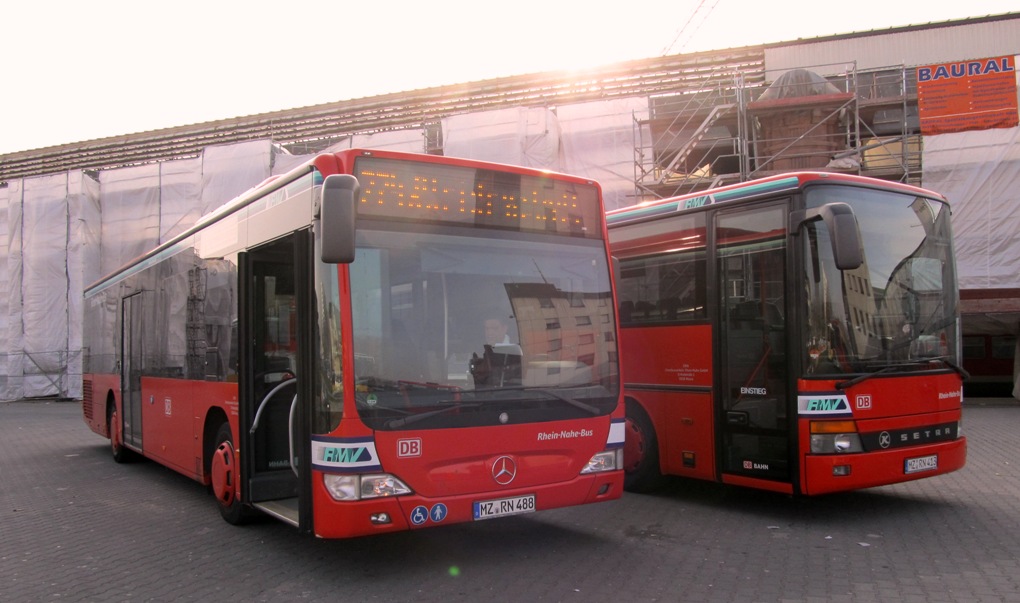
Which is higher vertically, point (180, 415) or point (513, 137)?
point (513, 137)

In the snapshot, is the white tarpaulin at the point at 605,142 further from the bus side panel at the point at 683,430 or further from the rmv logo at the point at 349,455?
the rmv logo at the point at 349,455

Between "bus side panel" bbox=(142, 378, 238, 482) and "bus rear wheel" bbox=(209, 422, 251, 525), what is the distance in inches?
9.3

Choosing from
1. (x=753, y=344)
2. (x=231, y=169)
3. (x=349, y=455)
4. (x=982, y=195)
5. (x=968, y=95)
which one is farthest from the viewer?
(x=231, y=169)

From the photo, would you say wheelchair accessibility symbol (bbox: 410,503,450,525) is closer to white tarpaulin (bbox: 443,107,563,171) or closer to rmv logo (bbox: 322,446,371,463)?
rmv logo (bbox: 322,446,371,463)

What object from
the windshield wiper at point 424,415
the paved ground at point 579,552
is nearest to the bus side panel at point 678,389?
the paved ground at point 579,552

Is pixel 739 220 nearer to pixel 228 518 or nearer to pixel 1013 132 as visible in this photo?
pixel 228 518

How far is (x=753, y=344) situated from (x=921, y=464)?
1.79 metres

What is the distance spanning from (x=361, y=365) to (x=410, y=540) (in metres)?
2.22

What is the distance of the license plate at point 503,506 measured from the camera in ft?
19.6

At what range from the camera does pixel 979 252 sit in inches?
820

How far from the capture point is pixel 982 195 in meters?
21.1

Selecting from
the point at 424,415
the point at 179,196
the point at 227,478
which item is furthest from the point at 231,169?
the point at 424,415

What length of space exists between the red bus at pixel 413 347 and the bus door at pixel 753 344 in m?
1.72

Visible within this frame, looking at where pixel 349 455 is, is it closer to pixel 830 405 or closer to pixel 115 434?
pixel 830 405
